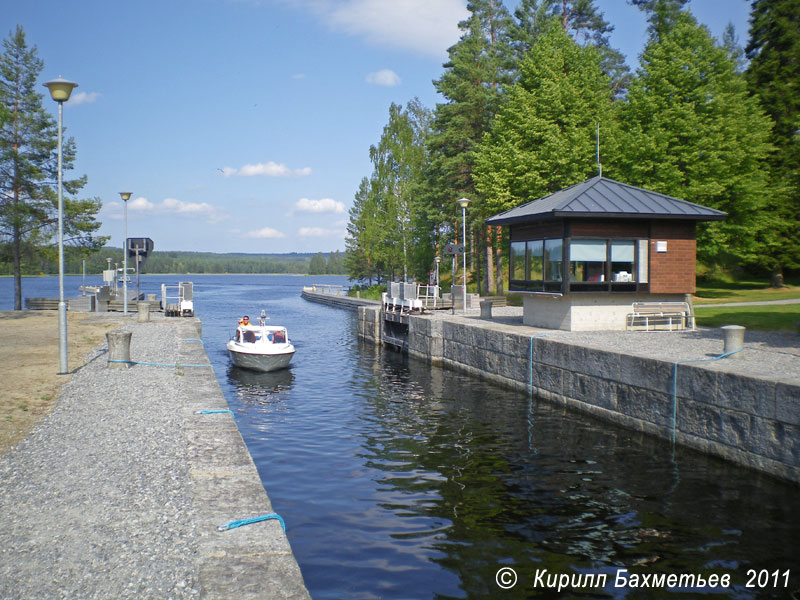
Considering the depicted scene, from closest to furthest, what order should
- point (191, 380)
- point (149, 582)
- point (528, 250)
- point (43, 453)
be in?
point (149, 582), point (43, 453), point (191, 380), point (528, 250)

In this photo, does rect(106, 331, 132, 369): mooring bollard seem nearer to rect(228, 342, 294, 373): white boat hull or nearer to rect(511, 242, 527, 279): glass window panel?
rect(228, 342, 294, 373): white boat hull

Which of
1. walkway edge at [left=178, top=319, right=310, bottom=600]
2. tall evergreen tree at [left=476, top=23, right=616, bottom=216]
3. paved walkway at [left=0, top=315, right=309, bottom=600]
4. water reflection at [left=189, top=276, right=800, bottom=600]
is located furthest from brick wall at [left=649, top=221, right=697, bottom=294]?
walkway edge at [left=178, top=319, right=310, bottom=600]

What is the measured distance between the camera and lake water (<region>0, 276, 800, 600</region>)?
7945 millimetres

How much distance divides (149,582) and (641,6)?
2167 inches

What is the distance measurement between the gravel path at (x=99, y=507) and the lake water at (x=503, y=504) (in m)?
2.05

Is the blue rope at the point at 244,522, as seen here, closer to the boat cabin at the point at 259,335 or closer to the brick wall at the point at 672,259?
the boat cabin at the point at 259,335

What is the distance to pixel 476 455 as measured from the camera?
1316cm

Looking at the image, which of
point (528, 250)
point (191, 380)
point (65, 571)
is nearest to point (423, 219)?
point (528, 250)

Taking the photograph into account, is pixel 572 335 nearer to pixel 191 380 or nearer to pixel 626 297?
pixel 626 297

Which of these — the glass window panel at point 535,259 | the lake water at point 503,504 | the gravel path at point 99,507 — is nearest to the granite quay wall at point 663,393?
the lake water at point 503,504

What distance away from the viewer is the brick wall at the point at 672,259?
2150cm

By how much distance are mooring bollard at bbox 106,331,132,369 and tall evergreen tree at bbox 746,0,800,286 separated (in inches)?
1430

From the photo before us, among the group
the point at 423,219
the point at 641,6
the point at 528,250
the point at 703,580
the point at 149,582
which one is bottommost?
the point at 703,580

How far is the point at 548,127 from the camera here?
119ft
